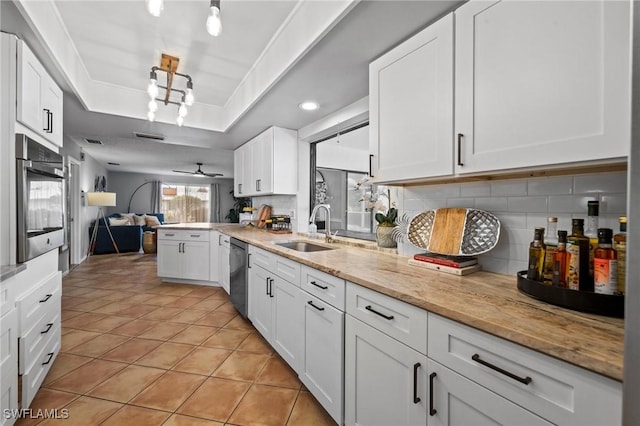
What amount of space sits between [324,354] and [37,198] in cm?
191

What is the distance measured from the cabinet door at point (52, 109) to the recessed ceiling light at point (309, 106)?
1829mm

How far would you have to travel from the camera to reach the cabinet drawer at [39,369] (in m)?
1.55

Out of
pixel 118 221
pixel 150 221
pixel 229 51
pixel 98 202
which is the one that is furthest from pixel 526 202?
pixel 150 221

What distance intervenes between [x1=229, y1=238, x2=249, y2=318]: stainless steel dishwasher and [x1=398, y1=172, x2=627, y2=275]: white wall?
1.86 m

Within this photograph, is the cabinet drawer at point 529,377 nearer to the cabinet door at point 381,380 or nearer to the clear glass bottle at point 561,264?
the cabinet door at point 381,380

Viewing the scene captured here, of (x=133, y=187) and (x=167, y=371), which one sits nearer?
(x=167, y=371)

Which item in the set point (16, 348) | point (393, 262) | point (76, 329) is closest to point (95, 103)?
point (76, 329)

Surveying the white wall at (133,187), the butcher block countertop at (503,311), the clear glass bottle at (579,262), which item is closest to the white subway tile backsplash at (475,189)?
the butcher block countertop at (503,311)

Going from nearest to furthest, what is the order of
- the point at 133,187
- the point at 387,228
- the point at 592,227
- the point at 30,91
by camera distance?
the point at 592,227, the point at 30,91, the point at 387,228, the point at 133,187

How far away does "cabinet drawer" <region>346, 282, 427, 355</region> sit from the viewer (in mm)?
1058

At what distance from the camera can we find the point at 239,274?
2.94 meters

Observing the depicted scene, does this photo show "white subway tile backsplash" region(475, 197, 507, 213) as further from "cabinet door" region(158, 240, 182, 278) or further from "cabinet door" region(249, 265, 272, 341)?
"cabinet door" region(158, 240, 182, 278)

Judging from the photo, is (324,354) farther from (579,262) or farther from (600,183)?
(600,183)

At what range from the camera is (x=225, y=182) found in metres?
11.5
